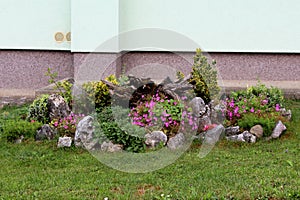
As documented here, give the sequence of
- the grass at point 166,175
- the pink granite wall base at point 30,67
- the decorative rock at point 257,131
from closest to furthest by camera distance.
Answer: the grass at point 166,175 → the decorative rock at point 257,131 → the pink granite wall base at point 30,67

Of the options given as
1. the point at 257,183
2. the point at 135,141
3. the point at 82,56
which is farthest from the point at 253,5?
the point at 257,183

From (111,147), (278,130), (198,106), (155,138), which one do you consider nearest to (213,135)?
(198,106)

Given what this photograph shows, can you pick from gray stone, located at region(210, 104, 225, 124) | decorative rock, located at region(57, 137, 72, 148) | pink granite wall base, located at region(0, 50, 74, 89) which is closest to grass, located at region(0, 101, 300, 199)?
decorative rock, located at region(57, 137, 72, 148)

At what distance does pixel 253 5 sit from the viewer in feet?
29.9

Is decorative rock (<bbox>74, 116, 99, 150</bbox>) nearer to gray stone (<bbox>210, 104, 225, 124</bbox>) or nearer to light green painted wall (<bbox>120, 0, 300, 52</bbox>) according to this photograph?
gray stone (<bbox>210, 104, 225, 124</bbox>)

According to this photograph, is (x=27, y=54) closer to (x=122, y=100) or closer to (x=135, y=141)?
(x=122, y=100)

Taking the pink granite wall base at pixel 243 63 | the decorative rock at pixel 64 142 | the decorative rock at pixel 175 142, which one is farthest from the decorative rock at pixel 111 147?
the pink granite wall base at pixel 243 63

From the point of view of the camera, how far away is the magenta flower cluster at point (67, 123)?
659 centimetres

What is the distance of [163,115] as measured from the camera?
6344 millimetres

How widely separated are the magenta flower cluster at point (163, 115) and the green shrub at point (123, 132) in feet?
0.47

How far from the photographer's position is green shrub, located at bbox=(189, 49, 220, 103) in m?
7.14

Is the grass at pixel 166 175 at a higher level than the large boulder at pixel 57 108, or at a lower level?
lower

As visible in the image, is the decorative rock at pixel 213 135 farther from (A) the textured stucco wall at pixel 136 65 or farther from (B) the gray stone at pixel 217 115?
(A) the textured stucco wall at pixel 136 65

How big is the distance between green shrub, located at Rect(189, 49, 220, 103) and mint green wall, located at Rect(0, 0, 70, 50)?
2975 mm
